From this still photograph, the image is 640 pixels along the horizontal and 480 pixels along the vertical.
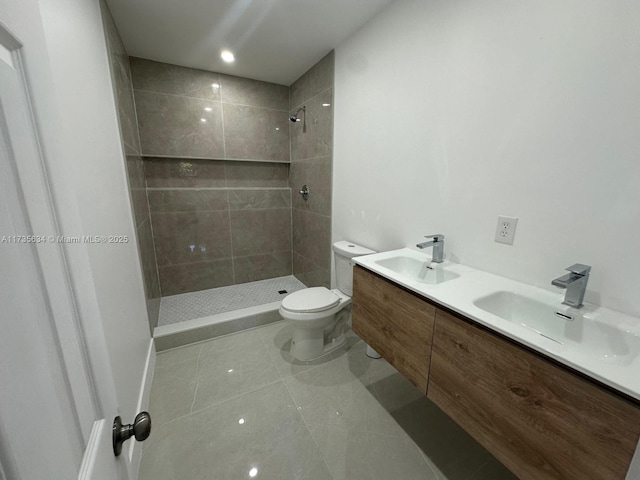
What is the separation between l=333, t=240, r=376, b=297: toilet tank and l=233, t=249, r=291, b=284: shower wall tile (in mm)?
1257

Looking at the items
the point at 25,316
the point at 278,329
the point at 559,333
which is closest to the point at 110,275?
the point at 25,316

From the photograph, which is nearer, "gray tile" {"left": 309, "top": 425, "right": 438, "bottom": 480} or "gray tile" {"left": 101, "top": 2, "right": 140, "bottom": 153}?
"gray tile" {"left": 309, "top": 425, "right": 438, "bottom": 480}

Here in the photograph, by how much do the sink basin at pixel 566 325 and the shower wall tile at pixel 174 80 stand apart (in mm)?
2761

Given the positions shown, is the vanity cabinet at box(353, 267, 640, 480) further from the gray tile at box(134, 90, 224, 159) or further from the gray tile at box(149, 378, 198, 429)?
the gray tile at box(134, 90, 224, 159)

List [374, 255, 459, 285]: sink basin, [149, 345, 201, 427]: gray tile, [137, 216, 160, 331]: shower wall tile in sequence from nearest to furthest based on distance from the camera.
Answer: [374, 255, 459, 285]: sink basin
[149, 345, 201, 427]: gray tile
[137, 216, 160, 331]: shower wall tile

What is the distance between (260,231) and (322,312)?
1.54m

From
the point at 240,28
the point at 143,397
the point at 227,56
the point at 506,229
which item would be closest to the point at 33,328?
the point at 506,229

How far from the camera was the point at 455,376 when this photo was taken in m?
0.94

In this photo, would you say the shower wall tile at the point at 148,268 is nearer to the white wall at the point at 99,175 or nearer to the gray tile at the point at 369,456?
the white wall at the point at 99,175

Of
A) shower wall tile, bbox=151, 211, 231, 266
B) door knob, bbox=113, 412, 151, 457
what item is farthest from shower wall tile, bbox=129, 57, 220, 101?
door knob, bbox=113, 412, 151, 457

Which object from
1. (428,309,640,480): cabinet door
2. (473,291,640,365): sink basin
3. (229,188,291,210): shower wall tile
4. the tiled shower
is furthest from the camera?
(229,188,291,210): shower wall tile

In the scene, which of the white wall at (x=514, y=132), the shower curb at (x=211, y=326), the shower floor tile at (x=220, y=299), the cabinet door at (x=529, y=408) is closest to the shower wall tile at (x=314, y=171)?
the shower floor tile at (x=220, y=299)

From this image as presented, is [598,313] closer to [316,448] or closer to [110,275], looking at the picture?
[316,448]

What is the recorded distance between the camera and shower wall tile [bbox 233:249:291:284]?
2.99m
